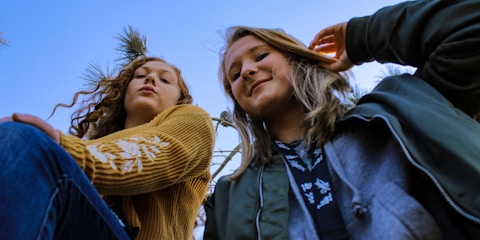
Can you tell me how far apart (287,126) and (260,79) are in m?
0.21

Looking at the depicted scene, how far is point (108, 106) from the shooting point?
7.23ft

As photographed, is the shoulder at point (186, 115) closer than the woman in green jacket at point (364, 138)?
No

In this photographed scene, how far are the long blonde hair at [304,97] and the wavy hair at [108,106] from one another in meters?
0.52

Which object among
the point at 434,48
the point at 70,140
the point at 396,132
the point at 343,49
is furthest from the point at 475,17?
the point at 70,140

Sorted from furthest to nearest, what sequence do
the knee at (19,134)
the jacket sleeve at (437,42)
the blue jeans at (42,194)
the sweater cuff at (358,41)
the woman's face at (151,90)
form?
1. the woman's face at (151,90)
2. the sweater cuff at (358,41)
3. the jacket sleeve at (437,42)
4. the knee at (19,134)
5. the blue jeans at (42,194)

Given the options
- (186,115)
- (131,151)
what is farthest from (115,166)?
(186,115)

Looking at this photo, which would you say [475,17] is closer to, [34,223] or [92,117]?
[34,223]

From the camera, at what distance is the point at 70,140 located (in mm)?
1149

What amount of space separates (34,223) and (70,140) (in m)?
0.38

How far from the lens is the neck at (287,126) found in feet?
5.38

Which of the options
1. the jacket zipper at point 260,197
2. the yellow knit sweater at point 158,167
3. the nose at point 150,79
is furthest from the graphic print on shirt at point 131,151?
the nose at point 150,79

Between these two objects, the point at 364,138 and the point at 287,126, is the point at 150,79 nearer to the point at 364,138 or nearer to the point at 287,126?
the point at 287,126

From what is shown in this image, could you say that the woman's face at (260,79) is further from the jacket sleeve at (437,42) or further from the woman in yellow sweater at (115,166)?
the jacket sleeve at (437,42)

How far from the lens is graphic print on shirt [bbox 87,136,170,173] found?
126 centimetres
